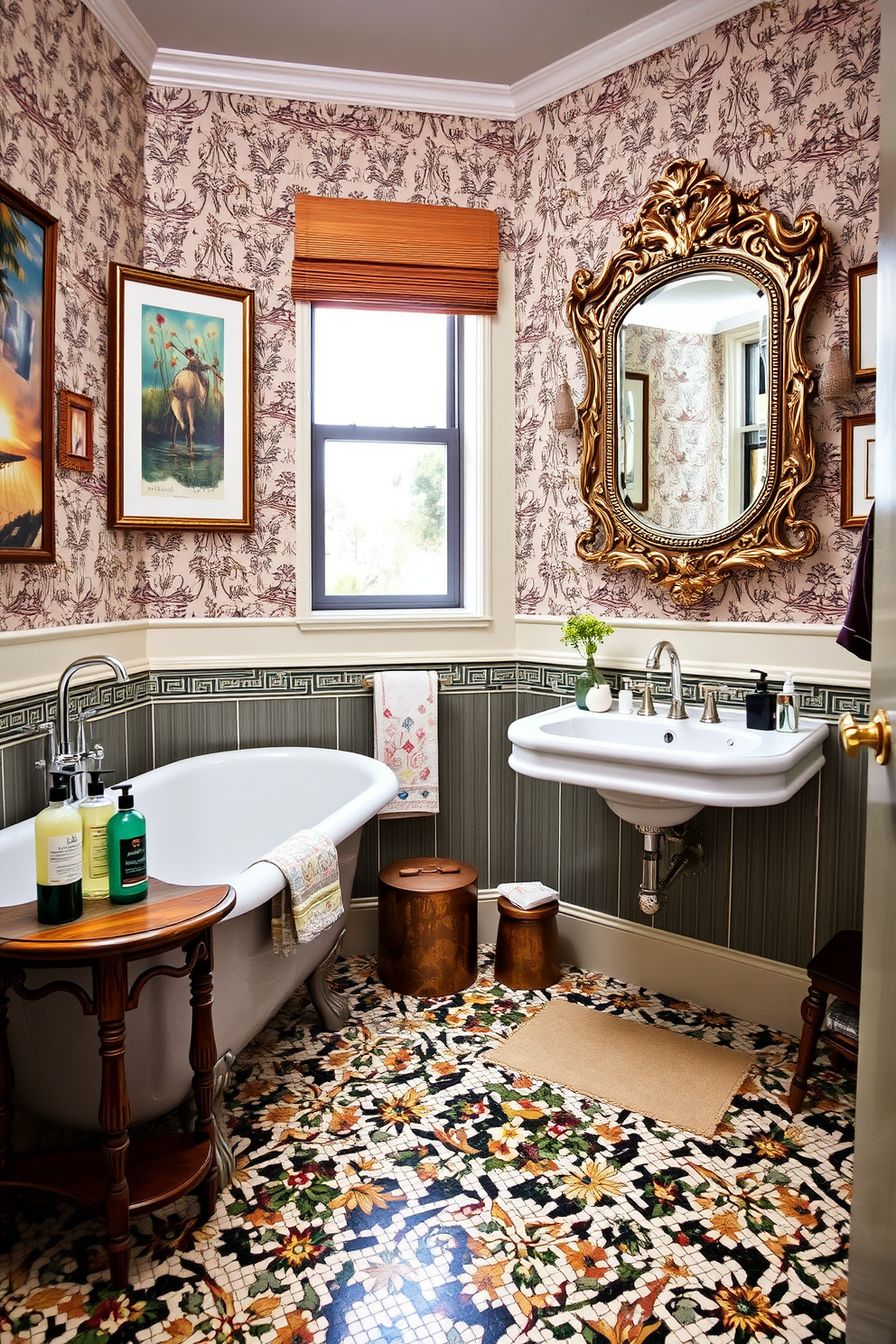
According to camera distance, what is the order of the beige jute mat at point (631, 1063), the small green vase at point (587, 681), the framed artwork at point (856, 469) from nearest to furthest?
the beige jute mat at point (631, 1063) → the framed artwork at point (856, 469) → the small green vase at point (587, 681)

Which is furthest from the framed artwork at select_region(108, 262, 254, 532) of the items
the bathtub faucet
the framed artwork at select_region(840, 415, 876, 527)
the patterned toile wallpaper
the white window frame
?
the framed artwork at select_region(840, 415, 876, 527)

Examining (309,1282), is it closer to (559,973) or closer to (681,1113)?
(681,1113)

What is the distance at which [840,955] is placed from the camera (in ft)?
6.95

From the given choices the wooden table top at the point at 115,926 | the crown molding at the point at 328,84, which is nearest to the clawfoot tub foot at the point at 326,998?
the wooden table top at the point at 115,926

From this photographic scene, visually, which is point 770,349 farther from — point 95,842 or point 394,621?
point 95,842

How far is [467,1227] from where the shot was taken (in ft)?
5.80

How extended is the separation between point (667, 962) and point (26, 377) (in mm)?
2472

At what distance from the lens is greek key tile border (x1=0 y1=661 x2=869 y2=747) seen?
7.91 ft

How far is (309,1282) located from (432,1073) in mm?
728

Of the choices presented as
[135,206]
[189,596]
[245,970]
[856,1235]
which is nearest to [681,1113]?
[245,970]

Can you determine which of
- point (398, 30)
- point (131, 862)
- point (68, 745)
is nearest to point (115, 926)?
point (131, 862)

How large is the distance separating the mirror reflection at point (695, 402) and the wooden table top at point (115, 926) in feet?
5.83

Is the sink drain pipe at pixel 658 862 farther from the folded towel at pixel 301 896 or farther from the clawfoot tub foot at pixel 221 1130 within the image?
the clawfoot tub foot at pixel 221 1130

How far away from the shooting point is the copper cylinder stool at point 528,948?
2816mm
